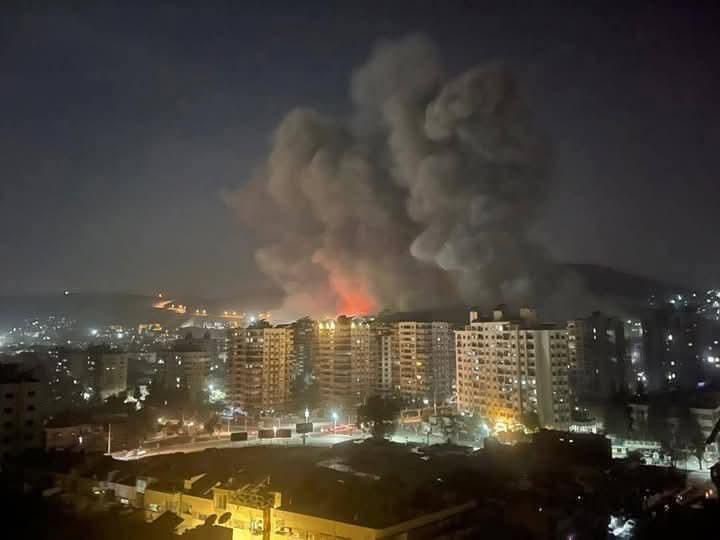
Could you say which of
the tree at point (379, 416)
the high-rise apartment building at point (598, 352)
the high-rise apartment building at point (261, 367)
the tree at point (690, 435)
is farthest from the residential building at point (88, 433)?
the high-rise apartment building at point (598, 352)

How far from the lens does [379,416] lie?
2108 centimetres

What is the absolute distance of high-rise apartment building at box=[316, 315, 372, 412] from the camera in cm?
2936

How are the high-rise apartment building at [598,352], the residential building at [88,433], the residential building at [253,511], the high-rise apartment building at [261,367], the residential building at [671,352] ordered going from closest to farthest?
the residential building at [253,511], the residential building at [88,433], the high-rise apartment building at [598,352], the residential building at [671,352], the high-rise apartment building at [261,367]

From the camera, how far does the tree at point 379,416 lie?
20625 millimetres

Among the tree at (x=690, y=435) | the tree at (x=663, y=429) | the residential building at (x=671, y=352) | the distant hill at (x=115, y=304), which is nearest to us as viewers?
the tree at (x=690, y=435)

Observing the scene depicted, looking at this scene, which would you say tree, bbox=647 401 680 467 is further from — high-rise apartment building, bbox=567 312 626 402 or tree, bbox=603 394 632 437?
high-rise apartment building, bbox=567 312 626 402

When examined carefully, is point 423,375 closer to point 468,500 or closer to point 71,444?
point 71,444

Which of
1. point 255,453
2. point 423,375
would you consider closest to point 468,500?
point 255,453

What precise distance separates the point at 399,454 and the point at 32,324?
81.9 meters

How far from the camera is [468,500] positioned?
10.4 metres

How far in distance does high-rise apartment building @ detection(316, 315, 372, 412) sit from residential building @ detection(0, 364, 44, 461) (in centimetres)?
1452

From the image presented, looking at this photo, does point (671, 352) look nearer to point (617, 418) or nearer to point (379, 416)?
point (617, 418)

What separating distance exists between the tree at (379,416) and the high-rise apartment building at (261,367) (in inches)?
302

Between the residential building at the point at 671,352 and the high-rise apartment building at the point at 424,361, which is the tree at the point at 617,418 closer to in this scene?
the residential building at the point at 671,352
